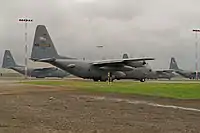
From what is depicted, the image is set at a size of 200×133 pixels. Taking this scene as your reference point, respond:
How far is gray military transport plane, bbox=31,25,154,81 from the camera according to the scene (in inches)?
2544

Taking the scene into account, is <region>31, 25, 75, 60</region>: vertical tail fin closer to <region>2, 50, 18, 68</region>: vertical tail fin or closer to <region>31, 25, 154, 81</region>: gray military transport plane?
<region>31, 25, 154, 81</region>: gray military transport plane

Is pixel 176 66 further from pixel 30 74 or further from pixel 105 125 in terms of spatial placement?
pixel 105 125

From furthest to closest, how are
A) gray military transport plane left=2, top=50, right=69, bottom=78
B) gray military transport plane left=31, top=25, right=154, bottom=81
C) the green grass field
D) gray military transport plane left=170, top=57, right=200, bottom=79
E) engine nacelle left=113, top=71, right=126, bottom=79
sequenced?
gray military transport plane left=170, top=57, right=200, bottom=79, gray military transport plane left=2, top=50, right=69, bottom=78, engine nacelle left=113, top=71, right=126, bottom=79, gray military transport plane left=31, top=25, right=154, bottom=81, the green grass field

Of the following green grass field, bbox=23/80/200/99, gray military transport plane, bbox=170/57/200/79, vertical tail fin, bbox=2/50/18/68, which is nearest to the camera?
green grass field, bbox=23/80/200/99

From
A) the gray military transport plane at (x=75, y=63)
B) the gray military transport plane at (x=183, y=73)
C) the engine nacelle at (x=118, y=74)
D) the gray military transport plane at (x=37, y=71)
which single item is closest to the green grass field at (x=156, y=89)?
the gray military transport plane at (x=75, y=63)

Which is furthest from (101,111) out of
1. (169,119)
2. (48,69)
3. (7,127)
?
(48,69)

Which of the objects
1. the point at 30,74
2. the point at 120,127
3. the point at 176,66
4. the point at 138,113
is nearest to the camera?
the point at 120,127

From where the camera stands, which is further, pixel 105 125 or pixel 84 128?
pixel 105 125

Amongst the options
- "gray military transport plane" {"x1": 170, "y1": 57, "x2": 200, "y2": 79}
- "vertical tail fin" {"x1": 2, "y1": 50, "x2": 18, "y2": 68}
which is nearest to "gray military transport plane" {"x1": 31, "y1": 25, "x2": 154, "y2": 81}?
"vertical tail fin" {"x1": 2, "y1": 50, "x2": 18, "y2": 68}

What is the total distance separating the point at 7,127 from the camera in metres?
13.1

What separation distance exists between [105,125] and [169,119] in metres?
3.54

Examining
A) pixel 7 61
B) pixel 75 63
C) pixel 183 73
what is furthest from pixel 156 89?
pixel 183 73

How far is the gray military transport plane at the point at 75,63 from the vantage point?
212 feet

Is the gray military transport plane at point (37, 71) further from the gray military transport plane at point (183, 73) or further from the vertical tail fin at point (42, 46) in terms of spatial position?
the vertical tail fin at point (42, 46)
